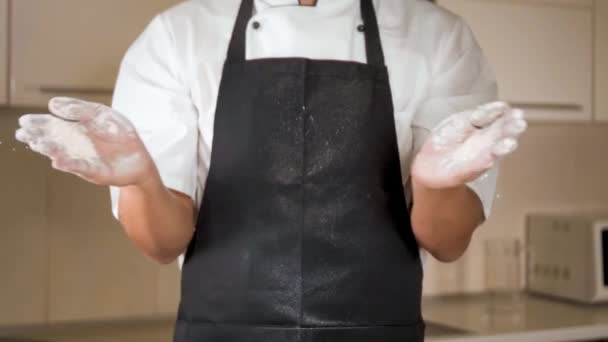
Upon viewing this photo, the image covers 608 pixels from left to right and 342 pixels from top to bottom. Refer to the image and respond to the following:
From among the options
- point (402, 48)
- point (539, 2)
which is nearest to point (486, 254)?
point (539, 2)

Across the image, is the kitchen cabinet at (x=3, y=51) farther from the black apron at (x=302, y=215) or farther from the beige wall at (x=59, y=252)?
the black apron at (x=302, y=215)

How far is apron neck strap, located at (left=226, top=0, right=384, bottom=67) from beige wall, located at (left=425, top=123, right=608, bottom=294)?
126 centimetres

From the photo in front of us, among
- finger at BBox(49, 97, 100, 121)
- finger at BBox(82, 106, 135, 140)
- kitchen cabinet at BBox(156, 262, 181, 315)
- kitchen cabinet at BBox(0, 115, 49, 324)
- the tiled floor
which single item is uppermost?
finger at BBox(49, 97, 100, 121)

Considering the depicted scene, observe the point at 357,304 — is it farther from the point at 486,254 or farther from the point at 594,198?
the point at 594,198

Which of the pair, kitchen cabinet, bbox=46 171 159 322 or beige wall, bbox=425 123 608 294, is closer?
kitchen cabinet, bbox=46 171 159 322

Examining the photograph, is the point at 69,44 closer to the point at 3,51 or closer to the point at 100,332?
the point at 3,51

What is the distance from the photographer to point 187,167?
1.19 meters

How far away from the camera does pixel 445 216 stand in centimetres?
115

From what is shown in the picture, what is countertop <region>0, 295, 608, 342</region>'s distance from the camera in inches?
77.3

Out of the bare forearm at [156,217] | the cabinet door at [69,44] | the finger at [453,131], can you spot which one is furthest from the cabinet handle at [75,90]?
the finger at [453,131]

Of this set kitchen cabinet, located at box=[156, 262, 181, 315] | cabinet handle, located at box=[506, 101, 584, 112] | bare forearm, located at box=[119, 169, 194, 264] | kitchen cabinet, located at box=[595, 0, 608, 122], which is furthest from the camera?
kitchen cabinet, located at box=[595, 0, 608, 122]

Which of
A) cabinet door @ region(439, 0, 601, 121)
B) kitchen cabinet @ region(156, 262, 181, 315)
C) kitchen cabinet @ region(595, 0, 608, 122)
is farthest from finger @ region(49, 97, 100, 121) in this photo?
kitchen cabinet @ region(595, 0, 608, 122)

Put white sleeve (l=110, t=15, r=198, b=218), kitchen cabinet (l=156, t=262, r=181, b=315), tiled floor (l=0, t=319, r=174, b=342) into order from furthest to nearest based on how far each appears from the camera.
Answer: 1. kitchen cabinet (l=156, t=262, r=181, b=315)
2. tiled floor (l=0, t=319, r=174, b=342)
3. white sleeve (l=110, t=15, r=198, b=218)

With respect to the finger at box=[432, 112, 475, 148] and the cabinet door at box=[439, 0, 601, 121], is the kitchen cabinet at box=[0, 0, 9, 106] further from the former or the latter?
the finger at box=[432, 112, 475, 148]
